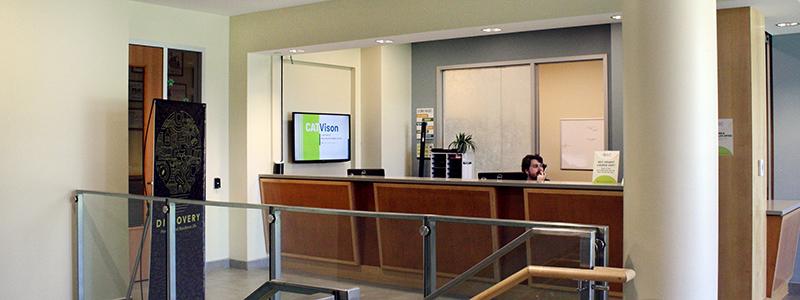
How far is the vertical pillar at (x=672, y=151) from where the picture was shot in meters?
3.60

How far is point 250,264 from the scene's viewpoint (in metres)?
7.00

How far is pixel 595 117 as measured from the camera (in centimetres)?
1008

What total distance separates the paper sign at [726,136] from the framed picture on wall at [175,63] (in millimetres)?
5199

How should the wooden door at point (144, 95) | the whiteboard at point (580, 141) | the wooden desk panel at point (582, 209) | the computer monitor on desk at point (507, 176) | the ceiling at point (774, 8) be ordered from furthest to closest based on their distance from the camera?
the whiteboard at point (580, 141)
the wooden door at point (144, 95)
the computer monitor on desk at point (507, 176)
the wooden desk panel at point (582, 209)
the ceiling at point (774, 8)

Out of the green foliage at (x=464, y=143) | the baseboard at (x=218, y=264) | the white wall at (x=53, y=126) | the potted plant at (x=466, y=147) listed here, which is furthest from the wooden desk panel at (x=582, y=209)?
the green foliage at (x=464, y=143)

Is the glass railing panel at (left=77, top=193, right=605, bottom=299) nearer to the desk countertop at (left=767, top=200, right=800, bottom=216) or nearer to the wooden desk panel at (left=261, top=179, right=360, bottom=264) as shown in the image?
the wooden desk panel at (left=261, top=179, right=360, bottom=264)

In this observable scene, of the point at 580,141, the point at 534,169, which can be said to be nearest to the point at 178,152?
the point at 534,169

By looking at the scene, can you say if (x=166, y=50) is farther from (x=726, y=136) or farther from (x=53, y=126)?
(x=726, y=136)

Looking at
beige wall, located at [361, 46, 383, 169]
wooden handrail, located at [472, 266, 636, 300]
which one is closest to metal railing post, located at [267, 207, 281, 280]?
wooden handrail, located at [472, 266, 636, 300]

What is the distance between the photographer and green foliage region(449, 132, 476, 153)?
414 inches

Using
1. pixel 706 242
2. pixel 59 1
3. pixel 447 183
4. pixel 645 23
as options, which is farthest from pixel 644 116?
pixel 59 1

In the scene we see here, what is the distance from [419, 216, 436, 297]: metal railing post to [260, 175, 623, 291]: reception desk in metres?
0.05

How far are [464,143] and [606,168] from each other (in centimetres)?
460

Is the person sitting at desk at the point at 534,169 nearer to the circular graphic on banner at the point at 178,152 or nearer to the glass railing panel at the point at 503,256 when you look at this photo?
the glass railing panel at the point at 503,256
